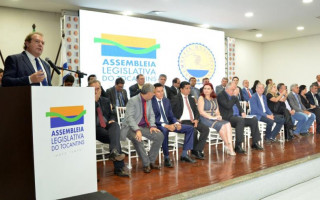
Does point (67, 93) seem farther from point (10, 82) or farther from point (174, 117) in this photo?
point (174, 117)

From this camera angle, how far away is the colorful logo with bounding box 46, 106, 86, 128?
1847 millimetres

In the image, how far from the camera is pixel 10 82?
208 centimetres

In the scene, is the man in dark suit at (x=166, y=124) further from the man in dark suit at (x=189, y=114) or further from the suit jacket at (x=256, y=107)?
the suit jacket at (x=256, y=107)

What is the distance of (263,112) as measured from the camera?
4.96 metres

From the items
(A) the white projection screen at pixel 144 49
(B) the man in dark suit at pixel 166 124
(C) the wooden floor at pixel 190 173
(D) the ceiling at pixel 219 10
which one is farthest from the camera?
(A) the white projection screen at pixel 144 49

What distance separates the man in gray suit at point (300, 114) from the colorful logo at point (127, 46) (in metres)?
3.31

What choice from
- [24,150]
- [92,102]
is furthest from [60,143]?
[92,102]

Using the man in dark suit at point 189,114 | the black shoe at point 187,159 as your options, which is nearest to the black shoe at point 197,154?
the man in dark suit at point 189,114

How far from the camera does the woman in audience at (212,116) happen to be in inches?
163

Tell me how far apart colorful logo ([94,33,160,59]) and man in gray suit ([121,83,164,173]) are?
10.6 ft

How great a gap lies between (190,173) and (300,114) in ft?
11.6

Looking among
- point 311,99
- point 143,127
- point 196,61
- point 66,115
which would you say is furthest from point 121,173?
→ point 196,61

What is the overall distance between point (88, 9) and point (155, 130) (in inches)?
163

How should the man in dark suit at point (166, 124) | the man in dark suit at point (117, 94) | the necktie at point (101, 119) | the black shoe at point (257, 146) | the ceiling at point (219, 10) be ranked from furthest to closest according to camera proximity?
the ceiling at point (219, 10) < the man in dark suit at point (117, 94) < the black shoe at point (257, 146) < the man in dark suit at point (166, 124) < the necktie at point (101, 119)
